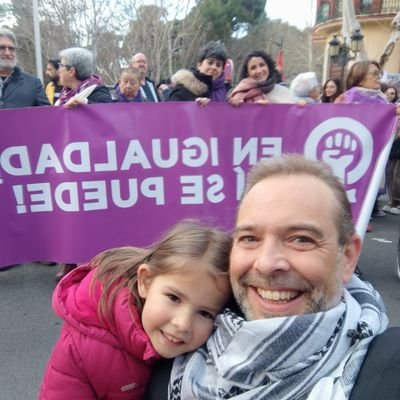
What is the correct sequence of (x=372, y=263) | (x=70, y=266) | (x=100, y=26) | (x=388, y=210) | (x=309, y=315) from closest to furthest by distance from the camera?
(x=309, y=315) → (x=70, y=266) → (x=372, y=263) → (x=388, y=210) → (x=100, y=26)

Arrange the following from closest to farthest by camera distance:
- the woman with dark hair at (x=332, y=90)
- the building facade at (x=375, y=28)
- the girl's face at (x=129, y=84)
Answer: the girl's face at (x=129, y=84) → the woman with dark hair at (x=332, y=90) → the building facade at (x=375, y=28)

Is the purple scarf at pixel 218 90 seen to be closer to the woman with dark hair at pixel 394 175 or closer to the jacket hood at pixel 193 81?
the jacket hood at pixel 193 81

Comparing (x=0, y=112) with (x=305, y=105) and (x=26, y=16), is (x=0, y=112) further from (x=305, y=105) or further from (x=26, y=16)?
(x=26, y=16)

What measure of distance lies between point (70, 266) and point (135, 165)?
116 cm

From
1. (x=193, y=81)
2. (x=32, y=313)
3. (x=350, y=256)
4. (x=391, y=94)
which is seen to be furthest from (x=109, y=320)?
(x=391, y=94)

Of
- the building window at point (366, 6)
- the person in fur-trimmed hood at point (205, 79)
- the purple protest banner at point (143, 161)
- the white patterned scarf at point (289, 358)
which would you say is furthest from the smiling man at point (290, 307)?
the building window at point (366, 6)

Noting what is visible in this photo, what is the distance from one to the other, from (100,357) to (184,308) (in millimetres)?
262

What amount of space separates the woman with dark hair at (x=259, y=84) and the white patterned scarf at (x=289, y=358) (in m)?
2.87

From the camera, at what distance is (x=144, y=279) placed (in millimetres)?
1403

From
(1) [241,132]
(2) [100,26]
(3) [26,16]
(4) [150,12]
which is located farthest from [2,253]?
(3) [26,16]

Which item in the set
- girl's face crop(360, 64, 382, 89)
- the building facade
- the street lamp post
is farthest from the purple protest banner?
the building facade

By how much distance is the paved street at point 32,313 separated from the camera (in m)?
2.83

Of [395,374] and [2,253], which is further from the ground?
[395,374]

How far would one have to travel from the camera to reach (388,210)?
267 inches
